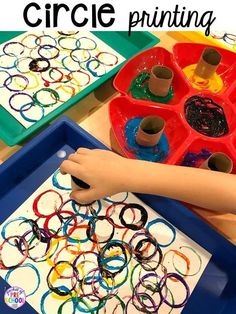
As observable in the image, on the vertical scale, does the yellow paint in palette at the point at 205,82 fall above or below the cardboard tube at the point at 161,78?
below

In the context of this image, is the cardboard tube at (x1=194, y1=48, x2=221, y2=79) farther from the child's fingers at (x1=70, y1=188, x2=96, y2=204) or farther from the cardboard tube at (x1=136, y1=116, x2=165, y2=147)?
the child's fingers at (x1=70, y1=188, x2=96, y2=204)

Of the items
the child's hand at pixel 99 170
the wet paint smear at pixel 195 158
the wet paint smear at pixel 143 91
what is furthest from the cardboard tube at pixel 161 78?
the child's hand at pixel 99 170

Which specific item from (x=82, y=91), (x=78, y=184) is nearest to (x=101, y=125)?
(x=82, y=91)

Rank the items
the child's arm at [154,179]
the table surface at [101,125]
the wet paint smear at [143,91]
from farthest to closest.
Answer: the wet paint smear at [143,91]
the table surface at [101,125]
the child's arm at [154,179]

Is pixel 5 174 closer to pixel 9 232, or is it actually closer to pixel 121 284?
pixel 9 232

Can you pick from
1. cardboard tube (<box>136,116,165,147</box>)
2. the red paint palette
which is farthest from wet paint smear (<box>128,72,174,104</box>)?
cardboard tube (<box>136,116,165,147</box>)

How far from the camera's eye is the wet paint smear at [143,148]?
0.79 metres

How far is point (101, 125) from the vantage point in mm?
857

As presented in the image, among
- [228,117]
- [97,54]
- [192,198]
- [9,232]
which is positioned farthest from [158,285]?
[97,54]

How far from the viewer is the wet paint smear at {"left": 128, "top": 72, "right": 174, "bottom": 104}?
88 centimetres

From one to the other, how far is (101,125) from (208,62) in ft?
0.99

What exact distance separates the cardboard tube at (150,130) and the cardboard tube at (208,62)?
0.77ft

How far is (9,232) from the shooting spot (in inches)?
27.2

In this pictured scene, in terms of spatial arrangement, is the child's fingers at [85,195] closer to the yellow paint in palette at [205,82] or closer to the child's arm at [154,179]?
the child's arm at [154,179]
